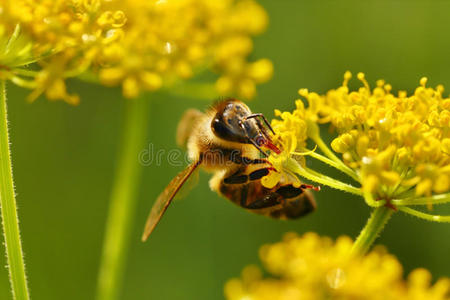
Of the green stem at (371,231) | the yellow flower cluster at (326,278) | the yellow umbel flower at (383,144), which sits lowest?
the yellow flower cluster at (326,278)

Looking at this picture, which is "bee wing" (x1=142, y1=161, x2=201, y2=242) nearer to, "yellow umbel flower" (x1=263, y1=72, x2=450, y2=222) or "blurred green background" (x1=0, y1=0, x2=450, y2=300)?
"yellow umbel flower" (x1=263, y1=72, x2=450, y2=222)

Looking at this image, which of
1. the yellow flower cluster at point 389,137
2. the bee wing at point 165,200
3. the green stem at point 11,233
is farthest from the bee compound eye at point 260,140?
the green stem at point 11,233

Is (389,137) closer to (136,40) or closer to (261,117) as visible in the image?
(261,117)

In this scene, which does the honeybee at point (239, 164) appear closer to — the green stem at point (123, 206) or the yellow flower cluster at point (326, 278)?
the green stem at point (123, 206)

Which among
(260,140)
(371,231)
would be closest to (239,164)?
(260,140)

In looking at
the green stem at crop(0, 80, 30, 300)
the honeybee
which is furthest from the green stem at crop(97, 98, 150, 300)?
the green stem at crop(0, 80, 30, 300)
